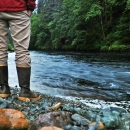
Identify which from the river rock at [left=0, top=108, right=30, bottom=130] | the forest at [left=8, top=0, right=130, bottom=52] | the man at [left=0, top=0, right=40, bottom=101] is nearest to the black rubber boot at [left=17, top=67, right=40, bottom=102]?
the man at [left=0, top=0, right=40, bottom=101]

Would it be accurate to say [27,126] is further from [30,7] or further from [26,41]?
[30,7]

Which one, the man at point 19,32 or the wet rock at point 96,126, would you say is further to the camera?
the man at point 19,32

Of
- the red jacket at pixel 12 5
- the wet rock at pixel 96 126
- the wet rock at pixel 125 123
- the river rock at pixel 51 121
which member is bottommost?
the wet rock at pixel 125 123

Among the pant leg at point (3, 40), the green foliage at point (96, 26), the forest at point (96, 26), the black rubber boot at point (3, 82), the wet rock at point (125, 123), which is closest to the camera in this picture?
the wet rock at point (125, 123)

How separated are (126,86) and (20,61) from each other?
431 centimetres

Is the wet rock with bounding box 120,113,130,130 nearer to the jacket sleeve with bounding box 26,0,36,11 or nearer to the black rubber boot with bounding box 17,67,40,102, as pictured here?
the black rubber boot with bounding box 17,67,40,102

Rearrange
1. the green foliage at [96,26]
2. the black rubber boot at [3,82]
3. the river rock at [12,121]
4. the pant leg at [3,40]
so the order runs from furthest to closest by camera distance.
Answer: the green foliage at [96,26], the black rubber boot at [3,82], the pant leg at [3,40], the river rock at [12,121]

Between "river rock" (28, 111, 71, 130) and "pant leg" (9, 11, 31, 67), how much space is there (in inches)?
38.6

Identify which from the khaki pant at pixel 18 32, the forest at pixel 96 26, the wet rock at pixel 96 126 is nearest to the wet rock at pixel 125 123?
the wet rock at pixel 96 126

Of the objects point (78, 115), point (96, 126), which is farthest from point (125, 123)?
point (78, 115)

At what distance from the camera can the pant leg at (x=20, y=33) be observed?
11.2 feet

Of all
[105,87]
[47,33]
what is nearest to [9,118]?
[105,87]

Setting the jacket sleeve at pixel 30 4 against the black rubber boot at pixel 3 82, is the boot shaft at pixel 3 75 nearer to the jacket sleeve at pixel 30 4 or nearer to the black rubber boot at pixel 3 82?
the black rubber boot at pixel 3 82

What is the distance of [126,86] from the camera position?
713 cm
